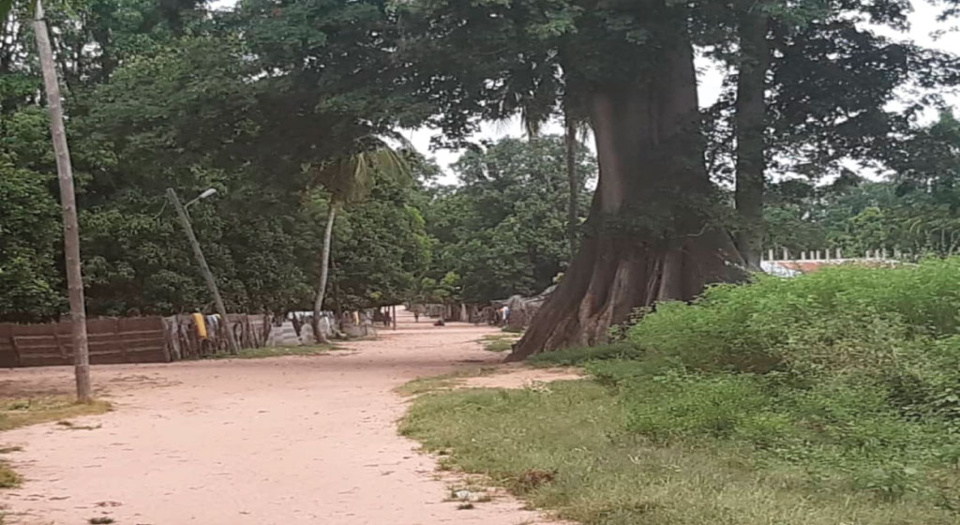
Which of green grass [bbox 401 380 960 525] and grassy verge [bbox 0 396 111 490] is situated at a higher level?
grassy verge [bbox 0 396 111 490]

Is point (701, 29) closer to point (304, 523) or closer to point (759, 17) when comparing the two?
point (759, 17)

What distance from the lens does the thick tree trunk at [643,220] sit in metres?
18.7

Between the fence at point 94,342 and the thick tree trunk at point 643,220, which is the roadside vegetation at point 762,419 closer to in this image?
the thick tree trunk at point 643,220

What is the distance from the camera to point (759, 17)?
688 inches

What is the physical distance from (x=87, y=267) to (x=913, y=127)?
1878cm

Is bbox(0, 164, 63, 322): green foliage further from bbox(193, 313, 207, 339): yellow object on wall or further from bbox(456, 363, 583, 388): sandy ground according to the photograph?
bbox(456, 363, 583, 388): sandy ground

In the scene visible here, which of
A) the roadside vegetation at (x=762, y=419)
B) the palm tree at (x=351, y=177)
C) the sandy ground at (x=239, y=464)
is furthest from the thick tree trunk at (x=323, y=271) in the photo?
the roadside vegetation at (x=762, y=419)

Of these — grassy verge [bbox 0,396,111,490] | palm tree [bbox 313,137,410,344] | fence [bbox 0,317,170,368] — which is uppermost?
palm tree [bbox 313,137,410,344]

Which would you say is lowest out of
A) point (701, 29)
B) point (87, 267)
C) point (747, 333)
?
point (747, 333)

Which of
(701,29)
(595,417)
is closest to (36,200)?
(701,29)

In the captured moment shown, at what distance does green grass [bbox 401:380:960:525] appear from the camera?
515 cm

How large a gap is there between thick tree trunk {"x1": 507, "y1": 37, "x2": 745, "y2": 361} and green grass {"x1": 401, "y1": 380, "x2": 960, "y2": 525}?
→ 876cm

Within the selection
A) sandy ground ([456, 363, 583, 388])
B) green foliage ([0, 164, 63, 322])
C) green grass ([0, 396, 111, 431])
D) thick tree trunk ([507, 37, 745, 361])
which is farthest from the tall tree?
green foliage ([0, 164, 63, 322])

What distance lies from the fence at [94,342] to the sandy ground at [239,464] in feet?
26.2
